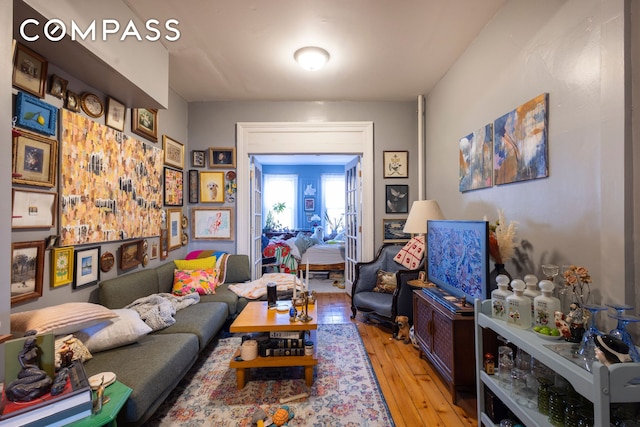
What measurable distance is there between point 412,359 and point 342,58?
116 inches

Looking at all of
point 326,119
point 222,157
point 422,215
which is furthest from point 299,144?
point 422,215

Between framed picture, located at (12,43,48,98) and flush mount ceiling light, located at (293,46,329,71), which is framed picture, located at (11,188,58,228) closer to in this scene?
framed picture, located at (12,43,48,98)

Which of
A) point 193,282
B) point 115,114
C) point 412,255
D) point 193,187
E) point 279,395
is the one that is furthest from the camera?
point 193,187

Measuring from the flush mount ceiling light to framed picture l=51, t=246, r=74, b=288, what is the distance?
2489 millimetres

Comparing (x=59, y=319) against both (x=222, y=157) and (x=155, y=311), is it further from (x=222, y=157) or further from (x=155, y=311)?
(x=222, y=157)

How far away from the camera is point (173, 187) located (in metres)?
3.44

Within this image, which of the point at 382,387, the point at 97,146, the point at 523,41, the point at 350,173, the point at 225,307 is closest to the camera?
the point at 523,41

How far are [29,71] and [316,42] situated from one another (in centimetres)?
205

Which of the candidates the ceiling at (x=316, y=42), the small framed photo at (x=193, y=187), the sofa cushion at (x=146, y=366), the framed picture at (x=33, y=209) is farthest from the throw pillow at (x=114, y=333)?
the ceiling at (x=316, y=42)

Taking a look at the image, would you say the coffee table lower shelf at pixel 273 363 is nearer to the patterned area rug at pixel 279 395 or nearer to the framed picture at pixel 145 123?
the patterned area rug at pixel 279 395

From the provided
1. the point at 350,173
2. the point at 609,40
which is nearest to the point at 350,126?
the point at 350,173

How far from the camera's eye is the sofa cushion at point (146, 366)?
140cm

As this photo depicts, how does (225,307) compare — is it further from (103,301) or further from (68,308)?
(68,308)

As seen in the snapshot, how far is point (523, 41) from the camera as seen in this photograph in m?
1.88
